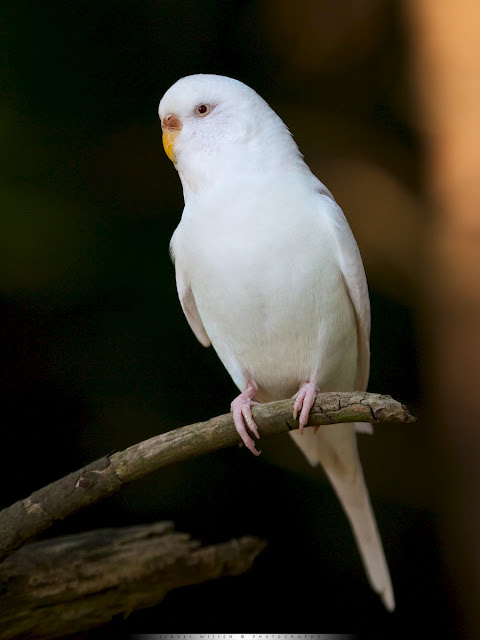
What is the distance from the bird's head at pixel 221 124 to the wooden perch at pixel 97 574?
79 cm

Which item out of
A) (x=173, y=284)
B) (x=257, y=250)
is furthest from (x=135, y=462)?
(x=173, y=284)

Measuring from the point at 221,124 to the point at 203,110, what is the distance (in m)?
0.04

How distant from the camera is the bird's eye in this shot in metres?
1.24

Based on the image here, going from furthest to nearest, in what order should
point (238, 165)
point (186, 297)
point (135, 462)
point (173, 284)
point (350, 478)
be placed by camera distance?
point (173, 284) < point (350, 478) < point (186, 297) < point (238, 165) < point (135, 462)

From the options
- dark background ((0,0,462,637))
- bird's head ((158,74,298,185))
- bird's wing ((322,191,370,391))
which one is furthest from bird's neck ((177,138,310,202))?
dark background ((0,0,462,637))

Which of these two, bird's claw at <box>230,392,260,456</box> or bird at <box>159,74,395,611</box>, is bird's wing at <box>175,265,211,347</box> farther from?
bird's claw at <box>230,392,260,456</box>

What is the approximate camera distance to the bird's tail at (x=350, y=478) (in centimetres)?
145

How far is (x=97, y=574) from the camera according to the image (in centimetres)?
139

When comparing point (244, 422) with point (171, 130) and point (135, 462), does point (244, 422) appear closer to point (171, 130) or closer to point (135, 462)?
point (135, 462)

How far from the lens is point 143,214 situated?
5.74 feet

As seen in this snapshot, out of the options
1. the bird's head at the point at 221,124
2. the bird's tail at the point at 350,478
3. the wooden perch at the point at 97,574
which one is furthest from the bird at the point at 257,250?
the wooden perch at the point at 97,574

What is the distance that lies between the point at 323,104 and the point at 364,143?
0.14 metres

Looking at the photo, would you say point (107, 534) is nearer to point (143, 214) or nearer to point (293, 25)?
point (143, 214)

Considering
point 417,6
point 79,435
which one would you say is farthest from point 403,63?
point 79,435
